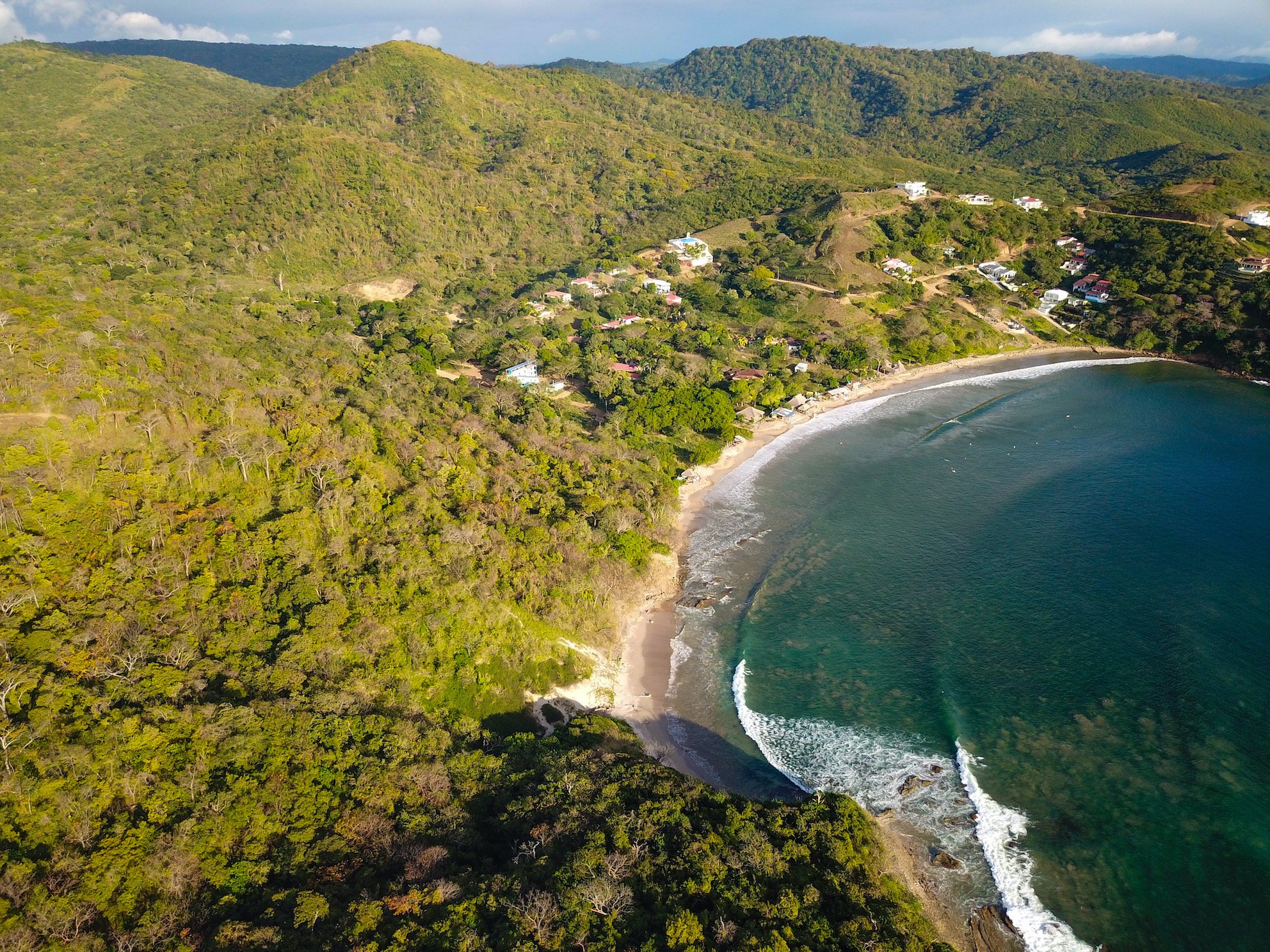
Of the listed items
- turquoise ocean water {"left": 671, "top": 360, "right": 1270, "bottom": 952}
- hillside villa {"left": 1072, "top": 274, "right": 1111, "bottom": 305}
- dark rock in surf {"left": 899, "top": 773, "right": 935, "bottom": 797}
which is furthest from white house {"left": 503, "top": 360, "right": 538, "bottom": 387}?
hillside villa {"left": 1072, "top": 274, "right": 1111, "bottom": 305}

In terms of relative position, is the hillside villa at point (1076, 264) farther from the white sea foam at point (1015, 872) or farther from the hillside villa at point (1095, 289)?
the white sea foam at point (1015, 872)

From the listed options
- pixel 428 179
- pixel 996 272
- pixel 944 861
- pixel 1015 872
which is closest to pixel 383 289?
pixel 428 179

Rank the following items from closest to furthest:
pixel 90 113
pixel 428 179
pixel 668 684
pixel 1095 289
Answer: pixel 668 684 → pixel 1095 289 → pixel 428 179 → pixel 90 113

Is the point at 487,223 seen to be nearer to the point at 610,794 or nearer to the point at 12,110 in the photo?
the point at 12,110

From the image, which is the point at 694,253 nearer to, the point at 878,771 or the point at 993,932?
the point at 878,771

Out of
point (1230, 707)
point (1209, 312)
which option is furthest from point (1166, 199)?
point (1230, 707)
